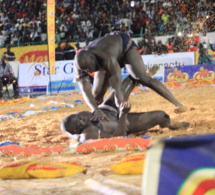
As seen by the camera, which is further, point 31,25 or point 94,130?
point 31,25

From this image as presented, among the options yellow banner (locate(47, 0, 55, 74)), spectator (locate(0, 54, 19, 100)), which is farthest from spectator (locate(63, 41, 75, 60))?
yellow banner (locate(47, 0, 55, 74))

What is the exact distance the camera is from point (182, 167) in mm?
1201

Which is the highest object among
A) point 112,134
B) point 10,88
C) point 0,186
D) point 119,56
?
point 119,56

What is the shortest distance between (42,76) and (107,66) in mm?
8468

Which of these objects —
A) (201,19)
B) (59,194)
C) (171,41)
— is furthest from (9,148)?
(201,19)

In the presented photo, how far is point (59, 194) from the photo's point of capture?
219 cm

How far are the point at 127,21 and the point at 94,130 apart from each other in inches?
424

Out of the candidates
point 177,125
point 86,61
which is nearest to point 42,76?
point 177,125

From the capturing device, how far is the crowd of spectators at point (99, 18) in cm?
1359

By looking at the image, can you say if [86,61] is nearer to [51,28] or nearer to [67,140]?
[67,140]

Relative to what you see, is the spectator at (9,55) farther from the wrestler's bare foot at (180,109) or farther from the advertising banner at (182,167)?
the advertising banner at (182,167)

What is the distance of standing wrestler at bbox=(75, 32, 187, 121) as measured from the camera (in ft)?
14.4

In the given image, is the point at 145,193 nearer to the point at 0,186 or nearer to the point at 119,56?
the point at 0,186

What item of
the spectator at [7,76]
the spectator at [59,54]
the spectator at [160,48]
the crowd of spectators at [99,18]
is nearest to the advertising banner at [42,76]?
the spectator at [7,76]
